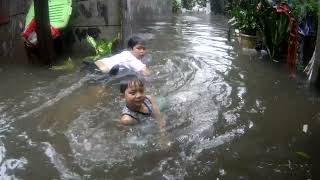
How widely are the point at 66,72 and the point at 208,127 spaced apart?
374cm

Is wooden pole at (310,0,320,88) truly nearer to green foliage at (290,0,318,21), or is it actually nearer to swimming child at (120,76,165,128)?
green foliage at (290,0,318,21)

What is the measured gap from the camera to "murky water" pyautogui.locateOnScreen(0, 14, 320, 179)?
4027 mm

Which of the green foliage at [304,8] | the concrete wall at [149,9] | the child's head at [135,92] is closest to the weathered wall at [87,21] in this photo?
the concrete wall at [149,9]

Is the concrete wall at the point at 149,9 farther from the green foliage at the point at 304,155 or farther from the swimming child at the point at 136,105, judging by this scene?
the green foliage at the point at 304,155

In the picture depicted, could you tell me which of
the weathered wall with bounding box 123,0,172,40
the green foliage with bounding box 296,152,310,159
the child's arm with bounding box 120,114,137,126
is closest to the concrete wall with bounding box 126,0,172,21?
the weathered wall with bounding box 123,0,172,40

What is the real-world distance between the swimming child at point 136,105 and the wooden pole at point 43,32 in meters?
3.55

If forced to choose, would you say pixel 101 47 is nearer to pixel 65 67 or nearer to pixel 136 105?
pixel 65 67

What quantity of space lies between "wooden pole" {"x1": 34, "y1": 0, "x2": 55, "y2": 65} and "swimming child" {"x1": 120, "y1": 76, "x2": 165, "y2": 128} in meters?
3.55

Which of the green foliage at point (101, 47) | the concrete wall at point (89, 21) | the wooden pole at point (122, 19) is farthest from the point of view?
the wooden pole at point (122, 19)

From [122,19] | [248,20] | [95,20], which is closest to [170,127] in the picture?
[122,19]

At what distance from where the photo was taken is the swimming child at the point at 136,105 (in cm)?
482

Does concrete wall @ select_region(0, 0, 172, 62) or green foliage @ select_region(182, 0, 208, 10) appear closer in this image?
concrete wall @ select_region(0, 0, 172, 62)

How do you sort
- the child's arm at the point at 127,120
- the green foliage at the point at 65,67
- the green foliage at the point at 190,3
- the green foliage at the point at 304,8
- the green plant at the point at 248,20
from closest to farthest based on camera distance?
the child's arm at the point at 127,120 < the green foliage at the point at 304,8 < the green foliage at the point at 65,67 < the green plant at the point at 248,20 < the green foliage at the point at 190,3

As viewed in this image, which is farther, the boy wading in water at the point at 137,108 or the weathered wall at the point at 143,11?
the weathered wall at the point at 143,11
